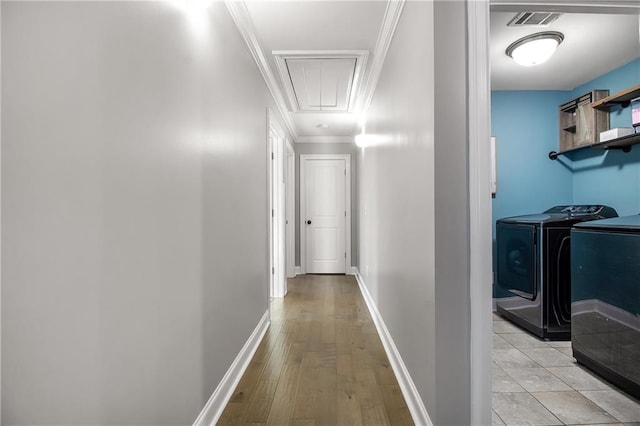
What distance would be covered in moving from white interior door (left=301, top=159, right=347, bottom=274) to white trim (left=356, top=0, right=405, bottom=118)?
205 cm

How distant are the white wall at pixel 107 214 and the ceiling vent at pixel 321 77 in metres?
1.21

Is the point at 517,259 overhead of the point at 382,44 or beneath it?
beneath

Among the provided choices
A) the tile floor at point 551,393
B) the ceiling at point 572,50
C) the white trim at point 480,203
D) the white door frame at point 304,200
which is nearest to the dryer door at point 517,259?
the tile floor at point 551,393

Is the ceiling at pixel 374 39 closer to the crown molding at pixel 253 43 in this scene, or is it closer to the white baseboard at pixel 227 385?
the crown molding at pixel 253 43

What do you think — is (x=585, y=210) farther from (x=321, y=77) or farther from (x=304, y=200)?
(x=304, y=200)

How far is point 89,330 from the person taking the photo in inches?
31.9

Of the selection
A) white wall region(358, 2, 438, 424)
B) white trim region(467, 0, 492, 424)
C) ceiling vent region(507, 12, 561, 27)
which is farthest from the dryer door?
white trim region(467, 0, 492, 424)

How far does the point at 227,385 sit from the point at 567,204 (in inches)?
146

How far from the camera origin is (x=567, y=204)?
3361mm

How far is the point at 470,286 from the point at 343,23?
6.19ft

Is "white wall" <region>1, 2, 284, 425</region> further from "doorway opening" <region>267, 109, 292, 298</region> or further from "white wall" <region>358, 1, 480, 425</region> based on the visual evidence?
"doorway opening" <region>267, 109, 292, 298</region>

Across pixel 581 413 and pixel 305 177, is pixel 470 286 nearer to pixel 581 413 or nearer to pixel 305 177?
pixel 581 413

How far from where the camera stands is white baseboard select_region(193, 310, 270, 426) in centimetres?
150

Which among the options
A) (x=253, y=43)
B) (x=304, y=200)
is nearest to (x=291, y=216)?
(x=304, y=200)
